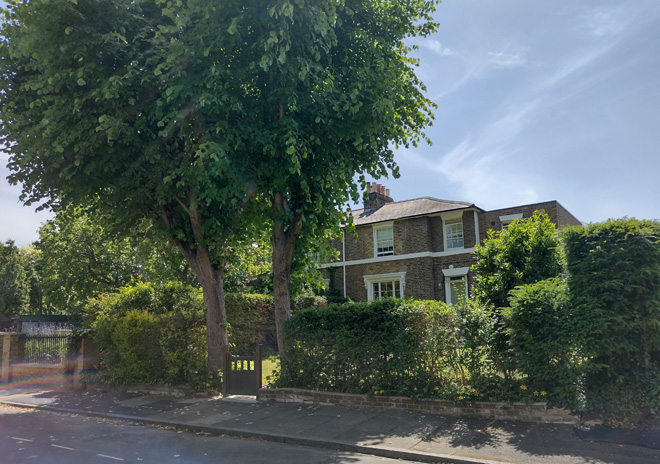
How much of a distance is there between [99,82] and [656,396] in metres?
11.6

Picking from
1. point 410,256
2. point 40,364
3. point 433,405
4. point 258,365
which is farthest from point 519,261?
point 410,256

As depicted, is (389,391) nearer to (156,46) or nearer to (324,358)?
(324,358)

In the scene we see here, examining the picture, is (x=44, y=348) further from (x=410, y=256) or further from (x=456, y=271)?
(x=456, y=271)

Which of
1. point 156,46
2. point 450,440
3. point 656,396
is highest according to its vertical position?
point 156,46

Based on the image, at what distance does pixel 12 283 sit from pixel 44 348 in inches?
1501

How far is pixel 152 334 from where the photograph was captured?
558 inches

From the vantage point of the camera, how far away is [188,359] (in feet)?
43.4

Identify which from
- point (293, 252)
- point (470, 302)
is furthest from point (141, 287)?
Answer: point (470, 302)

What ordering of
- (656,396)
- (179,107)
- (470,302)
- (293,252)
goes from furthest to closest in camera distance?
(293,252) < (179,107) < (470,302) < (656,396)

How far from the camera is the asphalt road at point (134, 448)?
24.2ft

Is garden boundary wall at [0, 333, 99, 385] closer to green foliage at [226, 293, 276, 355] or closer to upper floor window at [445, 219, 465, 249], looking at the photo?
green foliage at [226, 293, 276, 355]

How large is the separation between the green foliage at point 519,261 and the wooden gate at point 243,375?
18.2 feet

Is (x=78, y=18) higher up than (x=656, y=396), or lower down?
higher up

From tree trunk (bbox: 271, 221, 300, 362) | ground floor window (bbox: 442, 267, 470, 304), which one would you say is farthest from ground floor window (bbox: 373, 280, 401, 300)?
tree trunk (bbox: 271, 221, 300, 362)
